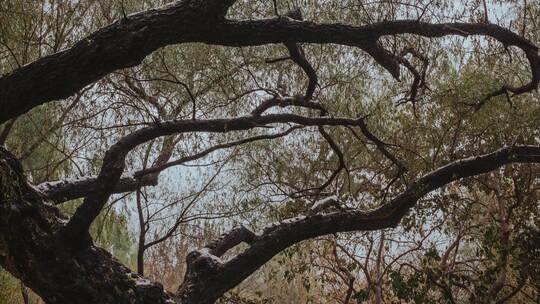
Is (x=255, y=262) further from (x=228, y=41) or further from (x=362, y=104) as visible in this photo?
(x=362, y=104)

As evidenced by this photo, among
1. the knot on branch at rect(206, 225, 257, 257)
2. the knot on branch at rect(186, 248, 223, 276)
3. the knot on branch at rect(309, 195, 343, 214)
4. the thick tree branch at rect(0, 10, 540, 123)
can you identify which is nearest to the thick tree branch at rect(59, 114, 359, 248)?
the thick tree branch at rect(0, 10, 540, 123)

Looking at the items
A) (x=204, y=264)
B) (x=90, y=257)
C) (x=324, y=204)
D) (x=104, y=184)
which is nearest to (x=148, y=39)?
(x=104, y=184)

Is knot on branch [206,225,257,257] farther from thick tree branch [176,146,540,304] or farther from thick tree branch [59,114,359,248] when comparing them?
thick tree branch [59,114,359,248]

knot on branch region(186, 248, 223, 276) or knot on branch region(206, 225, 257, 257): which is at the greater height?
knot on branch region(206, 225, 257, 257)

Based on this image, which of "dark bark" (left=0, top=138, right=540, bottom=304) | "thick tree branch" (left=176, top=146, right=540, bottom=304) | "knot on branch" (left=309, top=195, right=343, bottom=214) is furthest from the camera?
"knot on branch" (left=309, top=195, right=343, bottom=214)

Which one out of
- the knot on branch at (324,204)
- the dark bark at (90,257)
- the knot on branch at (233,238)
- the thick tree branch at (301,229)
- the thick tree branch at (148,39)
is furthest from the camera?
the knot on branch at (324,204)

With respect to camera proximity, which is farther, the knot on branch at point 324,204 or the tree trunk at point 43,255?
the knot on branch at point 324,204

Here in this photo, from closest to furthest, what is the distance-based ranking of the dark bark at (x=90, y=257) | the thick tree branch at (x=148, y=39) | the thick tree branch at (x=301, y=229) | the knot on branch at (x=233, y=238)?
the thick tree branch at (x=148, y=39) → the dark bark at (x=90, y=257) → the thick tree branch at (x=301, y=229) → the knot on branch at (x=233, y=238)

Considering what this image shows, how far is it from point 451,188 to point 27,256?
4250 millimetres

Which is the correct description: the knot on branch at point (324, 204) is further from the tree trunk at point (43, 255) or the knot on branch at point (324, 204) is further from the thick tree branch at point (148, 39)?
the tree trunk at point (43, 255)

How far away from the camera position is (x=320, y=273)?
22.2ft

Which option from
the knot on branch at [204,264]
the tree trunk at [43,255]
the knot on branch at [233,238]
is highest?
the knot on branch at [233,238]

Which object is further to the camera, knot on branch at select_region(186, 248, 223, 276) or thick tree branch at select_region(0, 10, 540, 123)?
knot on branch at select_region(186, 248, 223, 276)

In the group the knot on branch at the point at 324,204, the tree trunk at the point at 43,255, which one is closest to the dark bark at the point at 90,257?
the tree trunk at the point at 43,255
